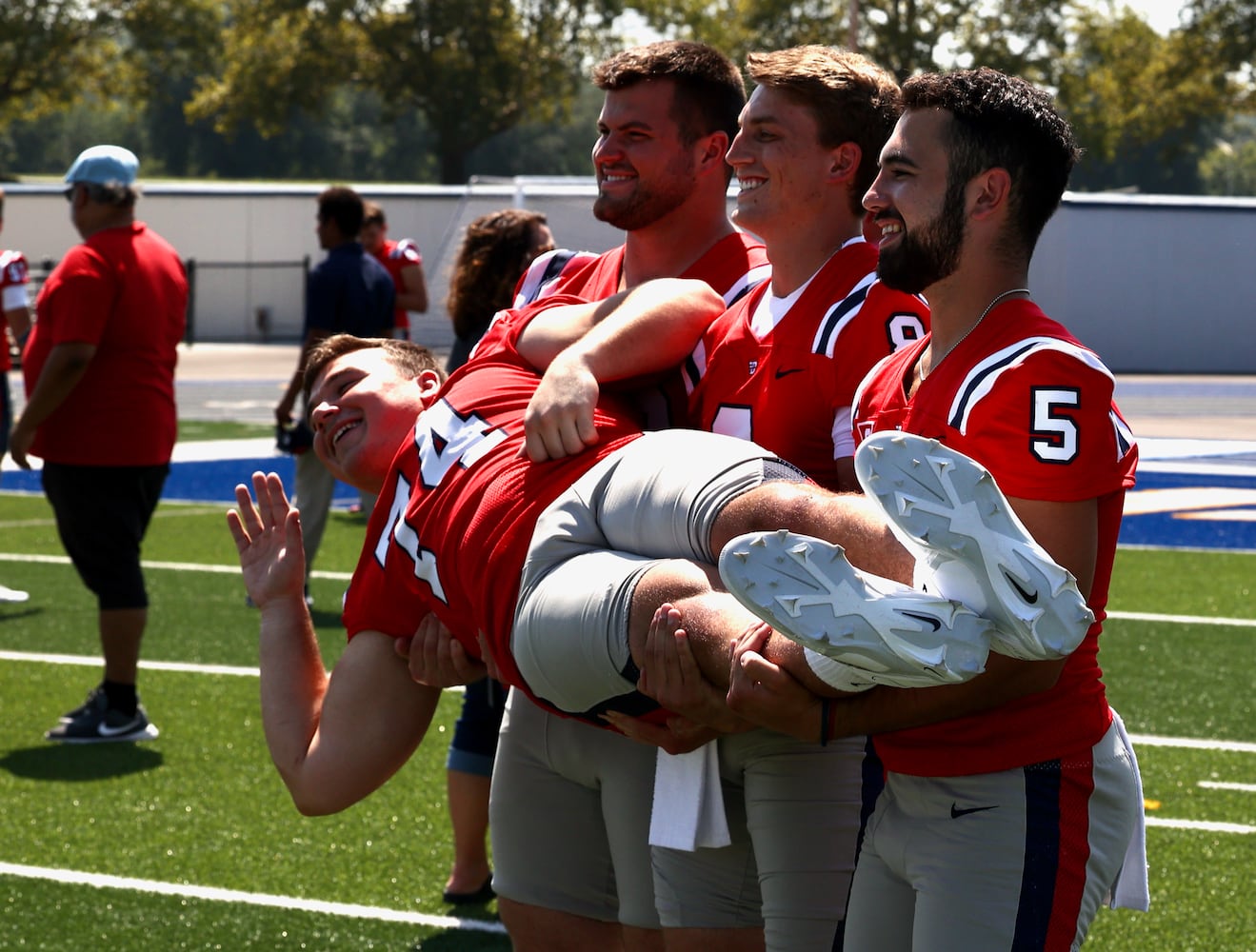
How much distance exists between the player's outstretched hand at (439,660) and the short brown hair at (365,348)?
2.30 ft

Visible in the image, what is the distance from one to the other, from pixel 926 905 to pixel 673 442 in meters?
0.85

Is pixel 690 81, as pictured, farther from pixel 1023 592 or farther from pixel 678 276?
pixel 1023 592

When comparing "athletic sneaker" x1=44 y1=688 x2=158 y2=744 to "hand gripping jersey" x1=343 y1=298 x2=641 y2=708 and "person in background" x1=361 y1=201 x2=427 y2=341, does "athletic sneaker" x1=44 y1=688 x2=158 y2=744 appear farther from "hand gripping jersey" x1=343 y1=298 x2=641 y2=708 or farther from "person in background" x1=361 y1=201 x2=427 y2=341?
"person in background" x1=361 y1=201 x2=427 y2=341

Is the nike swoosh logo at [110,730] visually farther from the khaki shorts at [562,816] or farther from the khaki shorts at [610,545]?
the khaki shorts at [610,545]

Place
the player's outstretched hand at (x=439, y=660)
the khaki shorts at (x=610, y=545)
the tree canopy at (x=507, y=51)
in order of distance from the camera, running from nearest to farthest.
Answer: the khaki shorts at (x=610, y=545) → the player's outstretched hand at (x=439, y=660) → the tree canopy at (x=507, y=51)

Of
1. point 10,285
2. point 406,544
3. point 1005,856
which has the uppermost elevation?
point 406,544

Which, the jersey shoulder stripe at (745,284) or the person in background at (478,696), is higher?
the jersey shoulder stripe at (745,284)

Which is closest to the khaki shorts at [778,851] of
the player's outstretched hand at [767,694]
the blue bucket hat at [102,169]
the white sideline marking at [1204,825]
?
the player's outstretched hand at [767,694]

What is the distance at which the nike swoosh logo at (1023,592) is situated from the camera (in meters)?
2.04

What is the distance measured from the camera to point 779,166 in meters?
2.97

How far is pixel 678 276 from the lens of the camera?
132 inches

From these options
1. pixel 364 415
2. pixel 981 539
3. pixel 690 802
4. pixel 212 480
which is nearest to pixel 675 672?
pixel 690 802

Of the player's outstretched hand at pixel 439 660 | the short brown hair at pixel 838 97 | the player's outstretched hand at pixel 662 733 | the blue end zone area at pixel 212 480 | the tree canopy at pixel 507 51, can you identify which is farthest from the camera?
the tree canopy at pixel 507 51

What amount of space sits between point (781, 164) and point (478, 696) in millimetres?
2268
